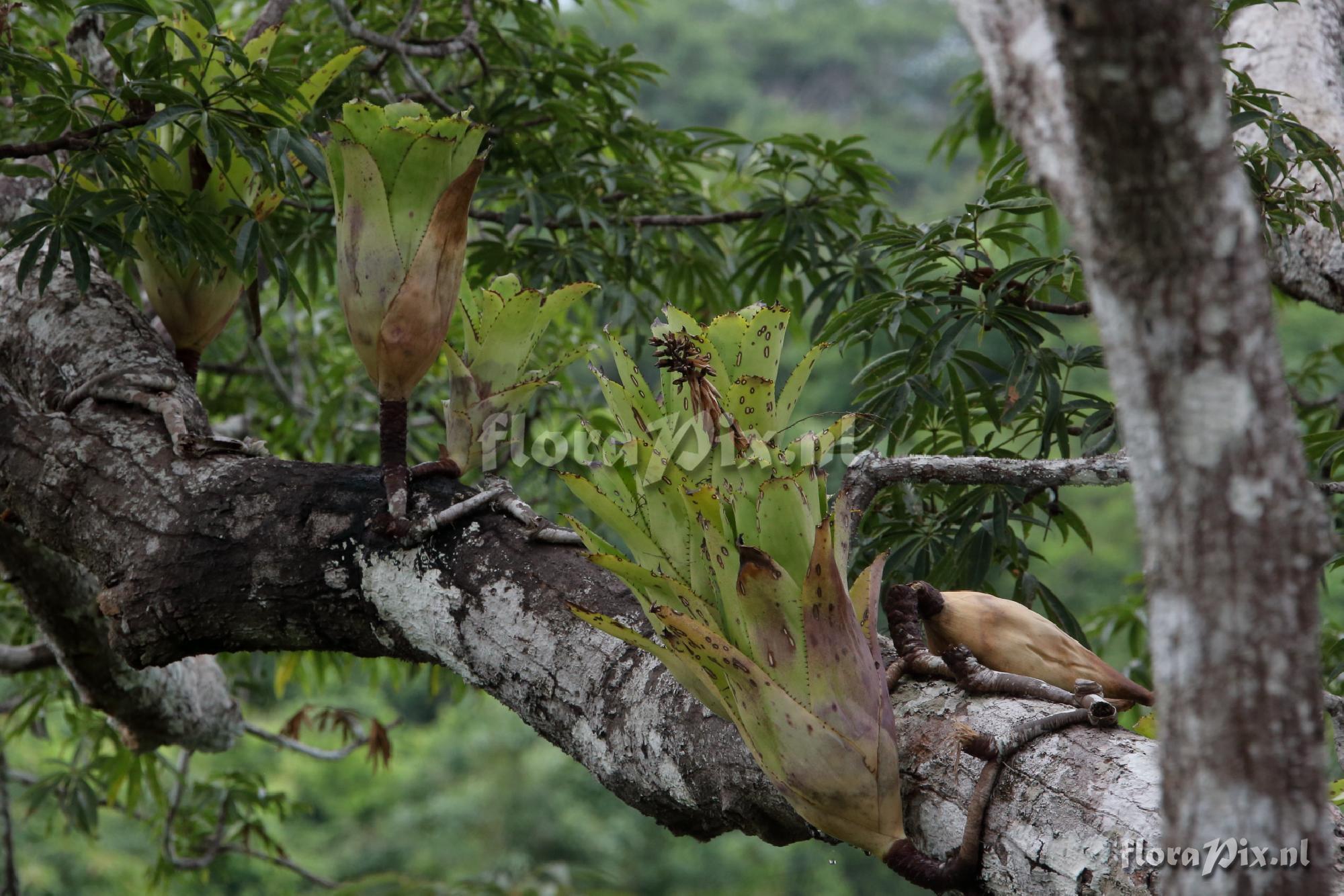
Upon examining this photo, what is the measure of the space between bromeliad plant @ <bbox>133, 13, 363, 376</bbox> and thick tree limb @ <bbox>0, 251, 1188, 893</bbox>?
65 millimetres

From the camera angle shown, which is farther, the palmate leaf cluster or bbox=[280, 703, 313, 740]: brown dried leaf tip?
bbox=[280, 703, 313, 740]: brown dried leaf tip

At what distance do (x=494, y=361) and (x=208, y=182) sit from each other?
0.49 m

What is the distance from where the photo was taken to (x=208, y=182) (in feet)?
4.28

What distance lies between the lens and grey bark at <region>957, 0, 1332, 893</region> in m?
0.41

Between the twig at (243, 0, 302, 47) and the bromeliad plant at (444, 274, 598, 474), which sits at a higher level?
the twig at (243, 0, 302, 47)

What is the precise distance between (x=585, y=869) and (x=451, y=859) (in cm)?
707

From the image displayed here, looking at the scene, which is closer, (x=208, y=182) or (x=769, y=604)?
(x=769, y=604)

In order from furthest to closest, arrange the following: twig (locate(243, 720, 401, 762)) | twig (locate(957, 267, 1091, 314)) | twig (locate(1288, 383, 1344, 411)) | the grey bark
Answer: twig (locate(243, 720, 401, 762)) → twig (locate(1288, 383, 1344, 411)) → twig (locate(957, 267, 1091, 314)) → the grey bark

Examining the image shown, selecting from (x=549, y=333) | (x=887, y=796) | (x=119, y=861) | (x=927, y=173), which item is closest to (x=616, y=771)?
(x=887, y=796)

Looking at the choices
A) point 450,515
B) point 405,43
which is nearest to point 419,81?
point 405,43

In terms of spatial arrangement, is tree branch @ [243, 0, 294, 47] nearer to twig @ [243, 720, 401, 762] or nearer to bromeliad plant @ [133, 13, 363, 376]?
bromeliad plant @ [133, 13, 363, 376]

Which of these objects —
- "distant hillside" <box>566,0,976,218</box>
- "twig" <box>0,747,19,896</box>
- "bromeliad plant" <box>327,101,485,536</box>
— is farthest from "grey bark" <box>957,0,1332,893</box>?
"distant hillside" <box>566,0,976,218</box>

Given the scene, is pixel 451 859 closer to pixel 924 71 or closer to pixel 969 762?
pixel 969 762

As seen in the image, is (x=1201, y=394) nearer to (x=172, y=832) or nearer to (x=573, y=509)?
(x=573, y=509)
